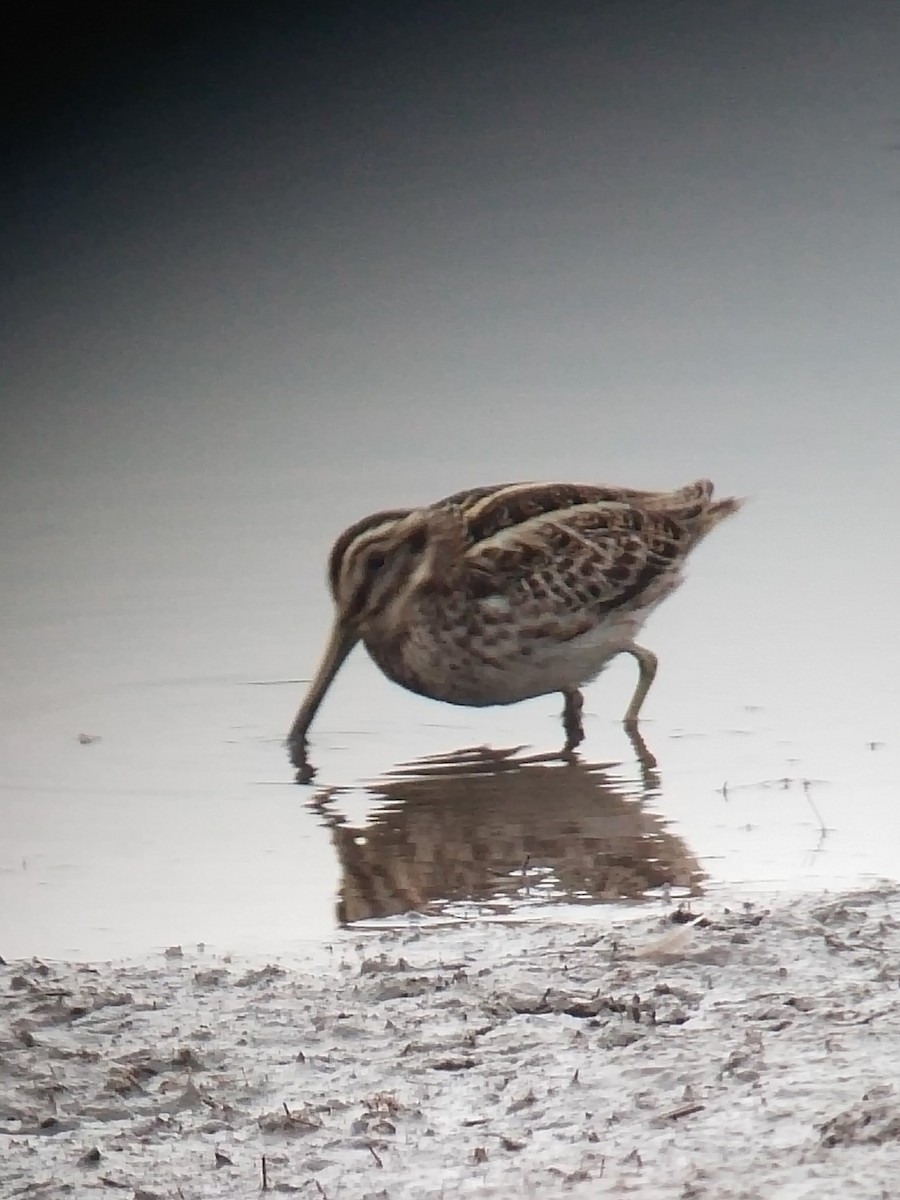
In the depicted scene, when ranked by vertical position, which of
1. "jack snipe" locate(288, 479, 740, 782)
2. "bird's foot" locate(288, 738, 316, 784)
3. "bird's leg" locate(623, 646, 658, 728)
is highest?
"jack snipe" locate(288, 479, 740, 782)

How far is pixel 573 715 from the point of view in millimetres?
6480

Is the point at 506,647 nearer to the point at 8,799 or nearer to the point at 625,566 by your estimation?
the point at 625,566

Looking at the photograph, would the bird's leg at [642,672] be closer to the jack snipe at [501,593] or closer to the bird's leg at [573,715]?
the jack snipe at [501,593]

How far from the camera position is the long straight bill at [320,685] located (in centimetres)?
621

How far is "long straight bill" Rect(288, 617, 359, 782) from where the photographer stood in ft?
20.4

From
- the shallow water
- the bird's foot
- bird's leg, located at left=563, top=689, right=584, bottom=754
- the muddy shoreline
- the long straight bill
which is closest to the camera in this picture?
the muddy shoreline

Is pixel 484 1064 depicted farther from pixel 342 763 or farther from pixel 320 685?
pixel 320 685

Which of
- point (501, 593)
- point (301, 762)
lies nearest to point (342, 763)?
point (301, 762)

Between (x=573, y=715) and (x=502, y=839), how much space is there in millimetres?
1499

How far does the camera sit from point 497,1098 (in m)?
3.00

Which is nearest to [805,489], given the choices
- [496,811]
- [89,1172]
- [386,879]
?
[496,811]

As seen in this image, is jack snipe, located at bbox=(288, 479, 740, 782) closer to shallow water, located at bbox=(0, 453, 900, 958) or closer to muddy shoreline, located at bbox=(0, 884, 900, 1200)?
shallow water, located at bbox=(0, 453, 900, 958)

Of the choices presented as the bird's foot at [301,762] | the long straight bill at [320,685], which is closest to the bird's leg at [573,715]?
the long straight bill at [320,685]

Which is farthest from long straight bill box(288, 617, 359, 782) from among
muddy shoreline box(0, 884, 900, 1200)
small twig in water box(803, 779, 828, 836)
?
muddy shoreline box(0, 884, 900, 1200)
